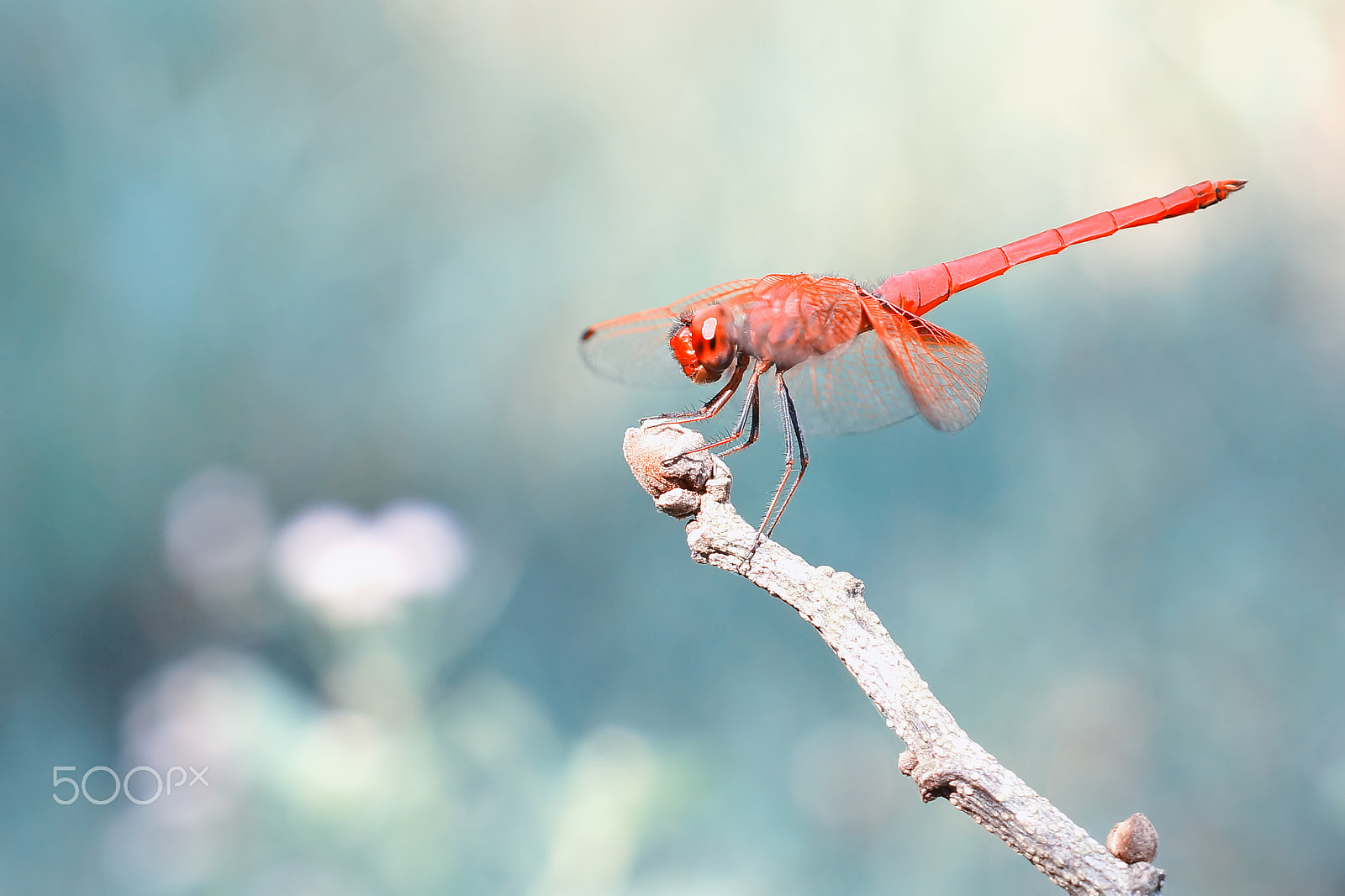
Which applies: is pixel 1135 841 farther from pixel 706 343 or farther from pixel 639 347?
pixel 639 347

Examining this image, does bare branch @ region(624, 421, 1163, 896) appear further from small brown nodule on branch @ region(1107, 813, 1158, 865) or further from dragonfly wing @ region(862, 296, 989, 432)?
dragonfly wing @ region(862, 296, 989, 432)

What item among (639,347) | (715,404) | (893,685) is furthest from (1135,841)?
(639,347)

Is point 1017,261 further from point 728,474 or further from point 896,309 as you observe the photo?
point 728,474

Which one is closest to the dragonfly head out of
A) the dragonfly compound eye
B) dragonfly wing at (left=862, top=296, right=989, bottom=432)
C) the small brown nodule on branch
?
the dragonfly compound eye

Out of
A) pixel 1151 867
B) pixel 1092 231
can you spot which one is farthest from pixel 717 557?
pixel 1092 231

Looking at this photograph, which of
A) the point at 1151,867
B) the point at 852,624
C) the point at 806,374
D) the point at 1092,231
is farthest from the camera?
the point at 1092,231
